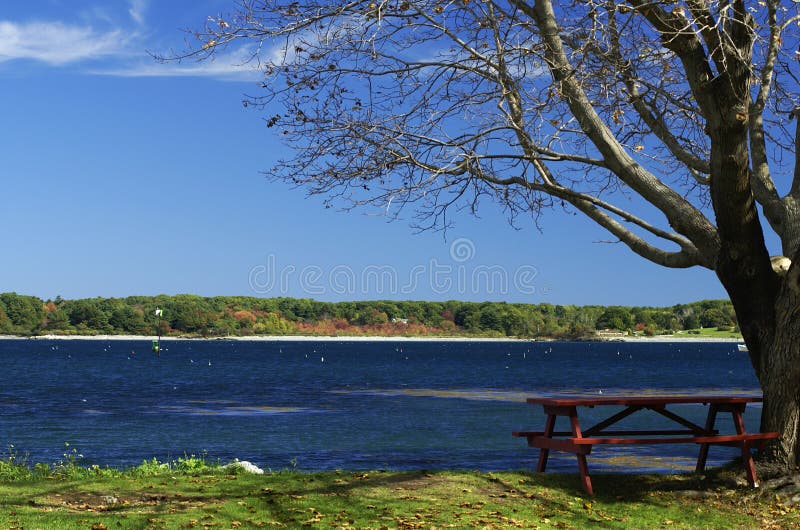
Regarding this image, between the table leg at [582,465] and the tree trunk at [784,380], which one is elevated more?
the tree trunk at [784,380]

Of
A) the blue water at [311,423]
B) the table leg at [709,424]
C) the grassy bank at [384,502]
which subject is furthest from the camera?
the blue water at [311,423]

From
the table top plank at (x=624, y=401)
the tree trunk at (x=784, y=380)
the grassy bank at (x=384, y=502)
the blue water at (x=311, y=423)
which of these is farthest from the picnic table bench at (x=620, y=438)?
the blue water at (x=311, y=423)

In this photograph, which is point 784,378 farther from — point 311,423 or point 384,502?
point 311,423

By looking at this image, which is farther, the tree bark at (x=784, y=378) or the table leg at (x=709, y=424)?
the table leg at (x=709, y=424)

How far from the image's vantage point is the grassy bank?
9695 millimetres

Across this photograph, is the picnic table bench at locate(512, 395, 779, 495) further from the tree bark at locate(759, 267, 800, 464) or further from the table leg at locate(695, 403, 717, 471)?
the tree bark at locate(759, 267, 800, 464)

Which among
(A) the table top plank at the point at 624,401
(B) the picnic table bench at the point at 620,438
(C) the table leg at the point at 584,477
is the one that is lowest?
(C) the table leg at the point at 584,477

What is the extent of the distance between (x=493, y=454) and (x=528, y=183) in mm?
17080

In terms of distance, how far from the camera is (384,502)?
412 inches

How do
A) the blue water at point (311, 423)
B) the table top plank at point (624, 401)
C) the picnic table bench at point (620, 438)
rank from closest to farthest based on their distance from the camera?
the picnic table bench at point (620, 438) → the table top plank at point (624, 401) → the blue water at point (311, 423)

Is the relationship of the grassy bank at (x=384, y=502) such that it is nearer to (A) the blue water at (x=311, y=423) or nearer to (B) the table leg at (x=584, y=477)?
(B) the table leg at (x=584, y=477)

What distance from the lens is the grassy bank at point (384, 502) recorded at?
9695 millimetres

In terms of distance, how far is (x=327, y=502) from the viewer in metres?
10.5

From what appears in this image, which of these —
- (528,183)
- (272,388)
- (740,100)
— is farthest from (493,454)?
(272,388)
